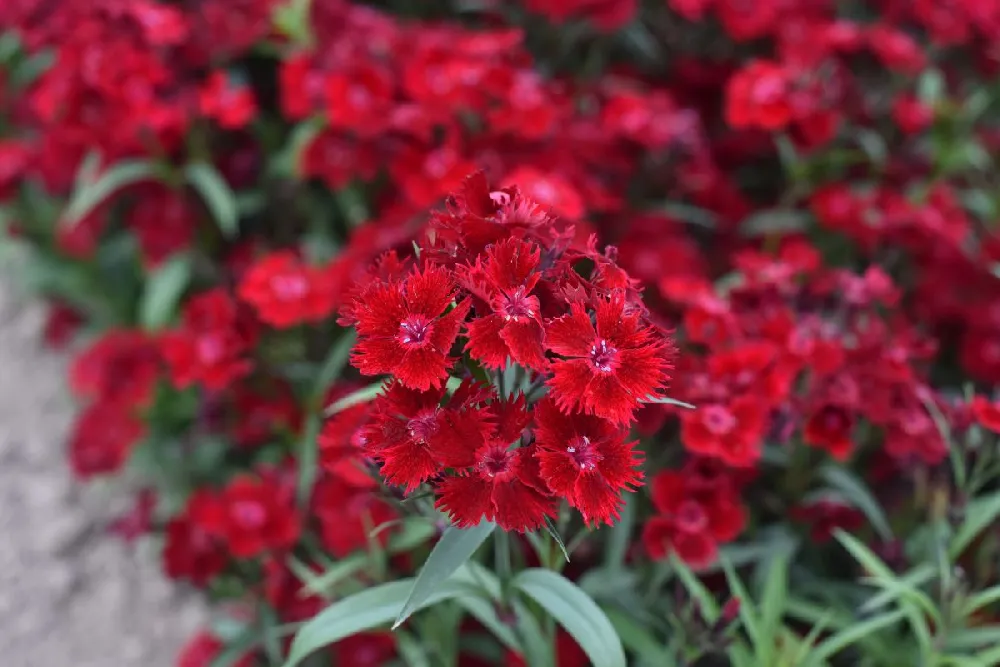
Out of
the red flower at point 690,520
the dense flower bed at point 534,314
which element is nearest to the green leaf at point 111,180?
the dense flower bed at point 534,314

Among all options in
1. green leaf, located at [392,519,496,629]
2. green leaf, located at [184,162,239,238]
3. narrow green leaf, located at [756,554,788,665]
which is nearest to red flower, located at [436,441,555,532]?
green leaf, located at [392,519,496,629]

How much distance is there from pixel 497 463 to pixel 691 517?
1.84 ft

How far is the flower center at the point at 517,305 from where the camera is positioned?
0.96 metres

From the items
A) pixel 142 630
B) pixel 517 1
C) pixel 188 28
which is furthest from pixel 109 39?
pixel 142 630

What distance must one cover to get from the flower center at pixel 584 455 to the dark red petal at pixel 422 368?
0.18 meters

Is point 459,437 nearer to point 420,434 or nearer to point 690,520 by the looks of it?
point 420,434

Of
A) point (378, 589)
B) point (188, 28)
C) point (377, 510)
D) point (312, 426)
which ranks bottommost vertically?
point (312, 426)

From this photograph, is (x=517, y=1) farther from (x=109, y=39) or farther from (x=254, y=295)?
(x=254, y=295)

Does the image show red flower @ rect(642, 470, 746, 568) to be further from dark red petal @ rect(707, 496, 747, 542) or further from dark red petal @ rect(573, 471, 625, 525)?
dark red petal @ rect(573, 471, 625, 525)

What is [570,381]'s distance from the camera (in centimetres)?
96

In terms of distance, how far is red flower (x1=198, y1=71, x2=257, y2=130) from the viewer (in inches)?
76.2

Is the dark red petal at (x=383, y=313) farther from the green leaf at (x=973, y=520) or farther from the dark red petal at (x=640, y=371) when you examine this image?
the green leaf at (x=973, y=520)

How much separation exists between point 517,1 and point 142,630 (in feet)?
6.86

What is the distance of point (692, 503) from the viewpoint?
142cm
